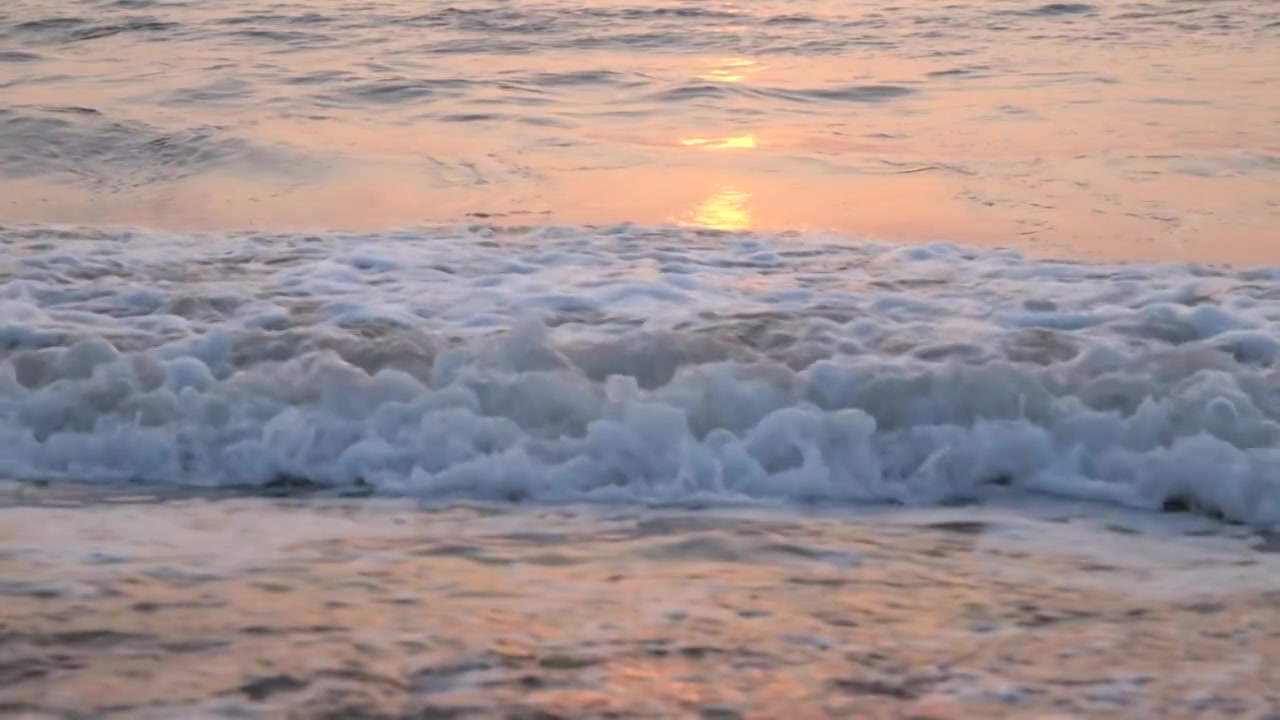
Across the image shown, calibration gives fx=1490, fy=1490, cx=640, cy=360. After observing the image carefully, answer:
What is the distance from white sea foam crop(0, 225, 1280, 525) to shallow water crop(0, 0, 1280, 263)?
1.35 m

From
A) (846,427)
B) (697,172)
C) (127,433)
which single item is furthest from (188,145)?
(846,427)

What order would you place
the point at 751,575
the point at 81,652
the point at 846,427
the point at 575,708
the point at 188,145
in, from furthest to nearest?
the point at 188,145, the point at 846,427, the point at 751,575, the point at 81,652, the point at 575,708

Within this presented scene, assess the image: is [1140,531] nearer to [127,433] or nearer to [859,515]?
[859,515]

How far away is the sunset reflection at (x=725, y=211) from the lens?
7.43m

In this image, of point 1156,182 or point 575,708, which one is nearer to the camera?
point 575,708


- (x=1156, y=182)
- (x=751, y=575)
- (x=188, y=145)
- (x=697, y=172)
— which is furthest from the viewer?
(x=188, y=145)

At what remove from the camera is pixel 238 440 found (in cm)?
455

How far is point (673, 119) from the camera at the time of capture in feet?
34.4

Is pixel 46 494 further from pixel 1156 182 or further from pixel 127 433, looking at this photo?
pixel 1156 182

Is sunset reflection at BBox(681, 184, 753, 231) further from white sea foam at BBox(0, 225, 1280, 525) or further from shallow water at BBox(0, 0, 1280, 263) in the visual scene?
white sea foam at BBox(0, 225, 1280, 525)

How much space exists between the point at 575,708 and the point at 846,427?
74.0 inches

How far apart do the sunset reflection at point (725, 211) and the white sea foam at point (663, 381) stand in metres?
1.17

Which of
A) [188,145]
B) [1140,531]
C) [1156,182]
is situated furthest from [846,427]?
[188,145]

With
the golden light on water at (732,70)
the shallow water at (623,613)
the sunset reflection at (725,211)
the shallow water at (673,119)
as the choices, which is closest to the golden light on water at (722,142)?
the shallow water at (673,119)
